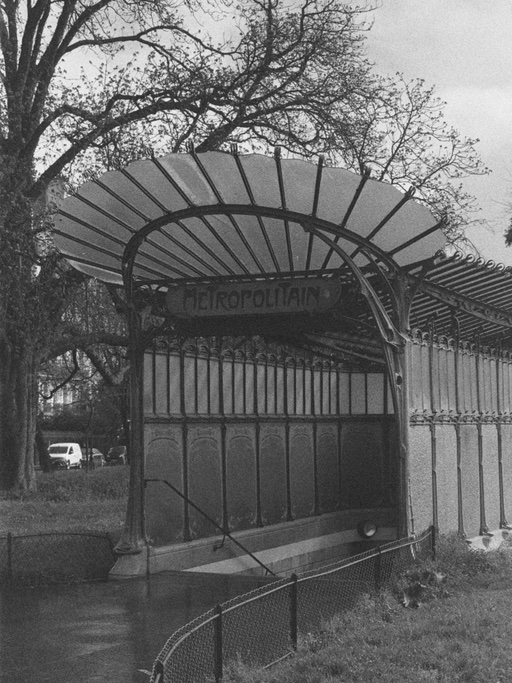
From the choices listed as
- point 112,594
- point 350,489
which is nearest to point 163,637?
point 112,594

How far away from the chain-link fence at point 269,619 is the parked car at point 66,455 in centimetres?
5295

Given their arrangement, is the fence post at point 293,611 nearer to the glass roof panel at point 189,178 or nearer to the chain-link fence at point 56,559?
the glass roof panel at point 189,178

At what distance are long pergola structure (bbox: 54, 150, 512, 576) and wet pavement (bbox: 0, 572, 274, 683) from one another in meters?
1.03

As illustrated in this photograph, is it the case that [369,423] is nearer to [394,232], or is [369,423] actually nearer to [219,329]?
[219,329]

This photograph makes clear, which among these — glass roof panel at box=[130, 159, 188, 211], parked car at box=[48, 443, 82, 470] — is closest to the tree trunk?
glass roof panel at box=[130, 159, 188, 211]

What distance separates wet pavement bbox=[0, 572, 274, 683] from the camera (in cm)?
744

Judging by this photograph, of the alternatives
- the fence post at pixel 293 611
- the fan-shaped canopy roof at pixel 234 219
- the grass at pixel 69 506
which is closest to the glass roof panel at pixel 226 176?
the fan-shaped canopy roof at pixel 234 219

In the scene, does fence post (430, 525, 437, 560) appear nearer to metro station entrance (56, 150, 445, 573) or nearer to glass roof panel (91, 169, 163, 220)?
metro station entrance (56, 150, 445, 573)

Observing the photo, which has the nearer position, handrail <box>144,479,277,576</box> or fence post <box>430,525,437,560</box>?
fence post <box>430,525,437,560</box>

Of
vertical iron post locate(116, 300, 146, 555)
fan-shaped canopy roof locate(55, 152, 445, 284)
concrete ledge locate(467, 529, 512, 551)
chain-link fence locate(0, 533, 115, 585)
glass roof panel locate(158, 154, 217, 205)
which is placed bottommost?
concrete ledge locate(467, 529, 512, 551)

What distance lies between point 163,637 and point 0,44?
19234mm

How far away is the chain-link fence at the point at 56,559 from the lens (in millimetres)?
11594

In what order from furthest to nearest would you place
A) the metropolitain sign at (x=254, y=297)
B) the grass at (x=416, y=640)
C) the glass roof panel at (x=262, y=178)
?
the metropolitain sign at (x=254, y=297)
the glass roof panel at (x=262, y=178)
the grass at (x=416, y=640)

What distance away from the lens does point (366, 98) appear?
75.9 ft
